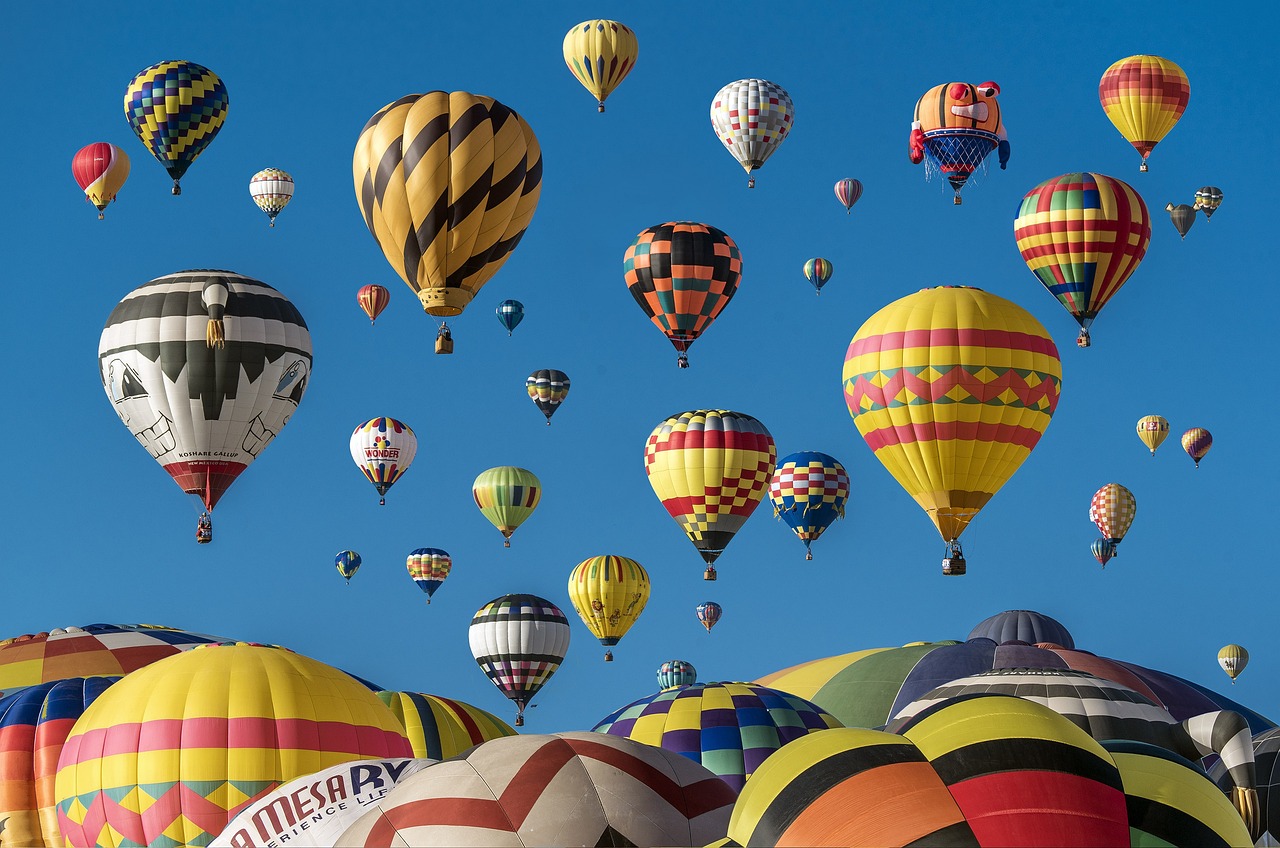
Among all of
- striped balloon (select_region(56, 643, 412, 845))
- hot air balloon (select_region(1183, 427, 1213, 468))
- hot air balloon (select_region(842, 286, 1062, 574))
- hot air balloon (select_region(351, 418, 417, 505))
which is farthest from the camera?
hot air balloon (select_region(1183, 427, 1213, 468))

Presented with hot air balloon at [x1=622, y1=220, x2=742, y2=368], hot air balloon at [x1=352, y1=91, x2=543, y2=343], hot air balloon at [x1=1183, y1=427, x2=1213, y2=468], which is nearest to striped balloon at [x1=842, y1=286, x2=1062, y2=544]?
hot air balloon at [x1=352, y1=91, x2=543, y2=343]

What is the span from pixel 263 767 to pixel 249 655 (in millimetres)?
1049

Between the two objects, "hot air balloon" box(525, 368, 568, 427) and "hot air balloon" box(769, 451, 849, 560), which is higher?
"hot air balloon" box(525, 368, 568, 427)

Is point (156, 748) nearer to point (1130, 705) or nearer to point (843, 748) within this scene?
point (1130, 705)

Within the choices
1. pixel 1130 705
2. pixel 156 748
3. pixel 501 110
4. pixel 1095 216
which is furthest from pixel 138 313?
pixel 1130 705

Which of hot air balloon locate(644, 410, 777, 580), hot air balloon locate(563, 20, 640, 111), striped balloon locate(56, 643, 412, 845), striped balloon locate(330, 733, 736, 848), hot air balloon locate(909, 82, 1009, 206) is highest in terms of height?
hot air balloon locate(563, 20, 640, 111)

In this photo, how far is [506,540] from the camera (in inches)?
1694

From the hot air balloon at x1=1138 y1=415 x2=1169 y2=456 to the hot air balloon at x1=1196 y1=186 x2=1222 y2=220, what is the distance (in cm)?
517

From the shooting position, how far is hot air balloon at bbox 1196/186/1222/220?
43.7 meters

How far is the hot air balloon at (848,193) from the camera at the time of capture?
135 feet

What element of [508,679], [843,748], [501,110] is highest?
[501,110]

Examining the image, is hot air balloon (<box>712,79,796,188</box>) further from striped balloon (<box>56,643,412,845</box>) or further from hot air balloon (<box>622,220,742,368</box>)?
striped balloon (<box>56,643,412,845</box>)

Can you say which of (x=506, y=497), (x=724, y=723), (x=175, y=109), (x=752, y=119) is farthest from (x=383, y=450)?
(x=724, y=723)

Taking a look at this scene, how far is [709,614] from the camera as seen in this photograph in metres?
44.9
